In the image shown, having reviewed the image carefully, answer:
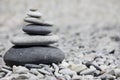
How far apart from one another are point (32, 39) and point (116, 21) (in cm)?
1066

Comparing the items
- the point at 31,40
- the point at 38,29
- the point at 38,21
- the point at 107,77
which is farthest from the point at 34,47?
the point at 107,77

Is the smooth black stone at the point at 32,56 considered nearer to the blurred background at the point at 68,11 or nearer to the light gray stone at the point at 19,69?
the light gray stone at the point at 19,69

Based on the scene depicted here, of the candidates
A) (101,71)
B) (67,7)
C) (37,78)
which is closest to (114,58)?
(101,71)

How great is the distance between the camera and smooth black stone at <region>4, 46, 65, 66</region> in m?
4.70

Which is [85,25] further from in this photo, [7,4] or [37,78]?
[37,78]

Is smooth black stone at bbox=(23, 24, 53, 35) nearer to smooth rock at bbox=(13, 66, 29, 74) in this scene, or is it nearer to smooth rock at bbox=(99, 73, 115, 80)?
smooth rock at bbox=(13, 66, 29, 74)

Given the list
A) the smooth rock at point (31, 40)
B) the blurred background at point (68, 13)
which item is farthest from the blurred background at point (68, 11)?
the smooth rock at point (31, 40)

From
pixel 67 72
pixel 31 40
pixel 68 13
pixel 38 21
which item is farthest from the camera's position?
pixel 68 13

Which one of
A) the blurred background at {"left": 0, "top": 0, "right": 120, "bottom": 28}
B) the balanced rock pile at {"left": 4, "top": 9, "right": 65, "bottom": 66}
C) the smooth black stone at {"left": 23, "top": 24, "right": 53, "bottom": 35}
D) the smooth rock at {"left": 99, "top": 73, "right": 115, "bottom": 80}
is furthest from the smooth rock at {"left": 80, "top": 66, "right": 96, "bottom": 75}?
the blurred background at {"left": 0, "top": 0, "right": 120, "bottom": 28}

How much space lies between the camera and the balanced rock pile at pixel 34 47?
471cm

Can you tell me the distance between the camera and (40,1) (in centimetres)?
1486

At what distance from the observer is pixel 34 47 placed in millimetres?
4824

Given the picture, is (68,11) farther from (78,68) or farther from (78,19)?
(78,68)

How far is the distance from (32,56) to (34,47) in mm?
169
